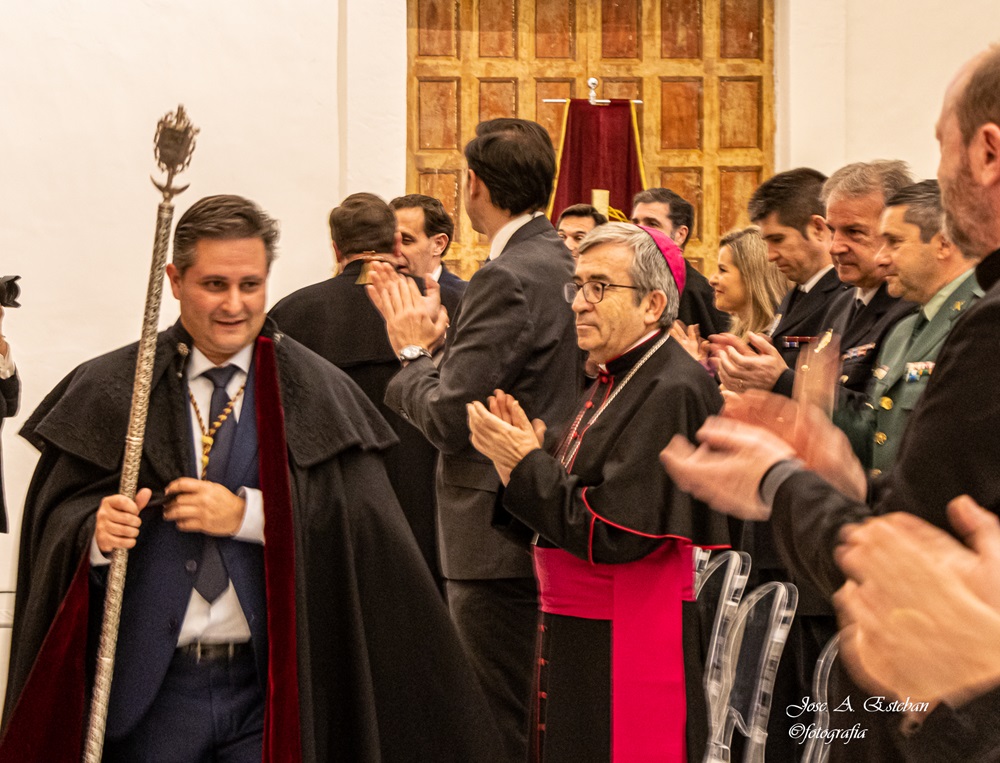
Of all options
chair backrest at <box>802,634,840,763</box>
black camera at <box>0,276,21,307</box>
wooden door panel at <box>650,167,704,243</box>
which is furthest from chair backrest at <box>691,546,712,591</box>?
wooden door panel at <box>650,167,704,243</box>

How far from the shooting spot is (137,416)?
9.19 ft

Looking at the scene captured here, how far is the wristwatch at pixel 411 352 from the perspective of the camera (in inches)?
160

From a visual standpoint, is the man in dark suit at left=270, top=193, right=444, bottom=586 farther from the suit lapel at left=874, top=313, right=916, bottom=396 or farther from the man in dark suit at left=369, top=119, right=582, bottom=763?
the suit lapel at left=874, top=313, right=916, bottom=396

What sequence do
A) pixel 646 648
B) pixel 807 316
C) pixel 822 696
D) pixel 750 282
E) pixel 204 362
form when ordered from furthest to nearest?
pixel 750 282 → pixel 807 316 → pixel 646 648 → pixel 822 696 → pixel 204 362

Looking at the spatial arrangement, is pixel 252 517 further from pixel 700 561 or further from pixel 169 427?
→ pixel 700 561

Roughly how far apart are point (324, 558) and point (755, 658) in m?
1.19

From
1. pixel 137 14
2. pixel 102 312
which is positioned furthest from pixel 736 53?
pixel 102 312

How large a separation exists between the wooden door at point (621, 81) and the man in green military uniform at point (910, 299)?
430cm

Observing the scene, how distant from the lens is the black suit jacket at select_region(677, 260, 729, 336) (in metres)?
5.91

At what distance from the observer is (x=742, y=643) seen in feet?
11.0

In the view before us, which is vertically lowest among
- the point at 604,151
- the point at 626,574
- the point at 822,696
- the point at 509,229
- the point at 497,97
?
the point at 822,696

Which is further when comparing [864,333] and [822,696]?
[864,333]

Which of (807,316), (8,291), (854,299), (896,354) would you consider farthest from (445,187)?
(896,354)

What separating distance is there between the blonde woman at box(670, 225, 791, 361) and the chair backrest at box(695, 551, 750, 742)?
70.9 inches
